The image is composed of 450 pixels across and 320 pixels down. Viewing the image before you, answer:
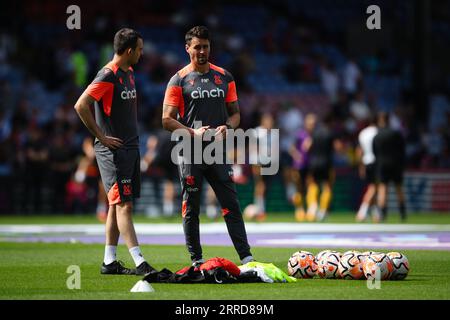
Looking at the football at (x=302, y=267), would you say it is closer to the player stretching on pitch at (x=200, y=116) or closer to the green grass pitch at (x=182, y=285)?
the green grass pitch at (x=182, y=285)

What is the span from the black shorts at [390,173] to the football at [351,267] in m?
14.0

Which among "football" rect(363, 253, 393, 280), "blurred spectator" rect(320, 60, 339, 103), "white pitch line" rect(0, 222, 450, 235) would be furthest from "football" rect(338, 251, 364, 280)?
"blurred spectator" rect(320, 60, 339, 103)

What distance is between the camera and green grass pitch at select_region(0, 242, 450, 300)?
1023 centimetres

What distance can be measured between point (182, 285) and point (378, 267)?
209cm

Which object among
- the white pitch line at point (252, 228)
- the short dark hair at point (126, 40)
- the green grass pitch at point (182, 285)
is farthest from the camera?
the white pitch line at point (252, 228)

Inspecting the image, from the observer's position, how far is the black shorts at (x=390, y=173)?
84.8 feet

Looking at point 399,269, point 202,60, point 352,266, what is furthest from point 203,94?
point 399,269

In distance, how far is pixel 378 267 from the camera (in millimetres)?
11672

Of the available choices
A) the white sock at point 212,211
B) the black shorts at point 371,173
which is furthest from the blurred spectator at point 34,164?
the black shorts at point 371,173

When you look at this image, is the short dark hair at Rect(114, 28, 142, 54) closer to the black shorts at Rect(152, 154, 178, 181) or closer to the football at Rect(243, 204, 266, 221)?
the football at Rect(243, 204, 266, 221)

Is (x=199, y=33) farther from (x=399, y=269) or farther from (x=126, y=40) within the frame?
(x=399, y=269)

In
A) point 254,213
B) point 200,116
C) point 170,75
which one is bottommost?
point 254,213

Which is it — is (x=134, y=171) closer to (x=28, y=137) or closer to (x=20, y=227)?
(x=20, y=227)
